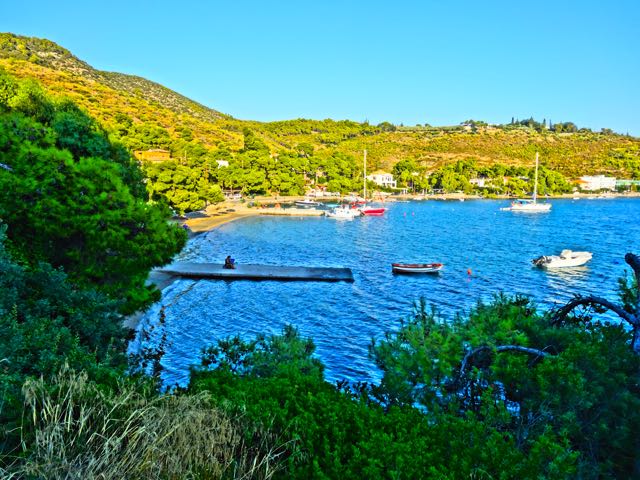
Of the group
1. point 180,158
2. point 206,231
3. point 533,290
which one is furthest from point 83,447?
point 180,158

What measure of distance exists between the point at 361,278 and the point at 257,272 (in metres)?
7.52

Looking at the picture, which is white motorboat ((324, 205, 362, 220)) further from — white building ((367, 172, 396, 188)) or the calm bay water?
white building ((367, 172, 396, 188))

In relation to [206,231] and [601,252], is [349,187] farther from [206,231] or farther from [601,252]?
[601,252]

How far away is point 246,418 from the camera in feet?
18.1

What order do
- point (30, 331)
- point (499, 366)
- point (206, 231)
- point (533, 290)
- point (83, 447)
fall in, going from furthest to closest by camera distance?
point (206, 231) < point (533, 290) < point (30, 331) < point (499, 366) < point (83, 447)

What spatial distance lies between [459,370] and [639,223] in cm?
8688

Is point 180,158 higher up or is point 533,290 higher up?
point 180,158

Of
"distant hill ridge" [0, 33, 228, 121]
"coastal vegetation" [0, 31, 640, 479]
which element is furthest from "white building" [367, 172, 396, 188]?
"coastal vegetation" [0, 31, 640, 479]

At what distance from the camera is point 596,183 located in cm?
14775

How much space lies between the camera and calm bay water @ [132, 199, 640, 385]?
76.3ft

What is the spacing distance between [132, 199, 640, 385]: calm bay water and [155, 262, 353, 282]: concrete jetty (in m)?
0.96

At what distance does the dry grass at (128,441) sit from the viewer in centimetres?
435

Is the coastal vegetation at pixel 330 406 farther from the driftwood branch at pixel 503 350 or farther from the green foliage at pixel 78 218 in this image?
the green foliage at pixel 78 218

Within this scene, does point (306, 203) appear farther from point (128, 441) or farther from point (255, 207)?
point (128, 441)
